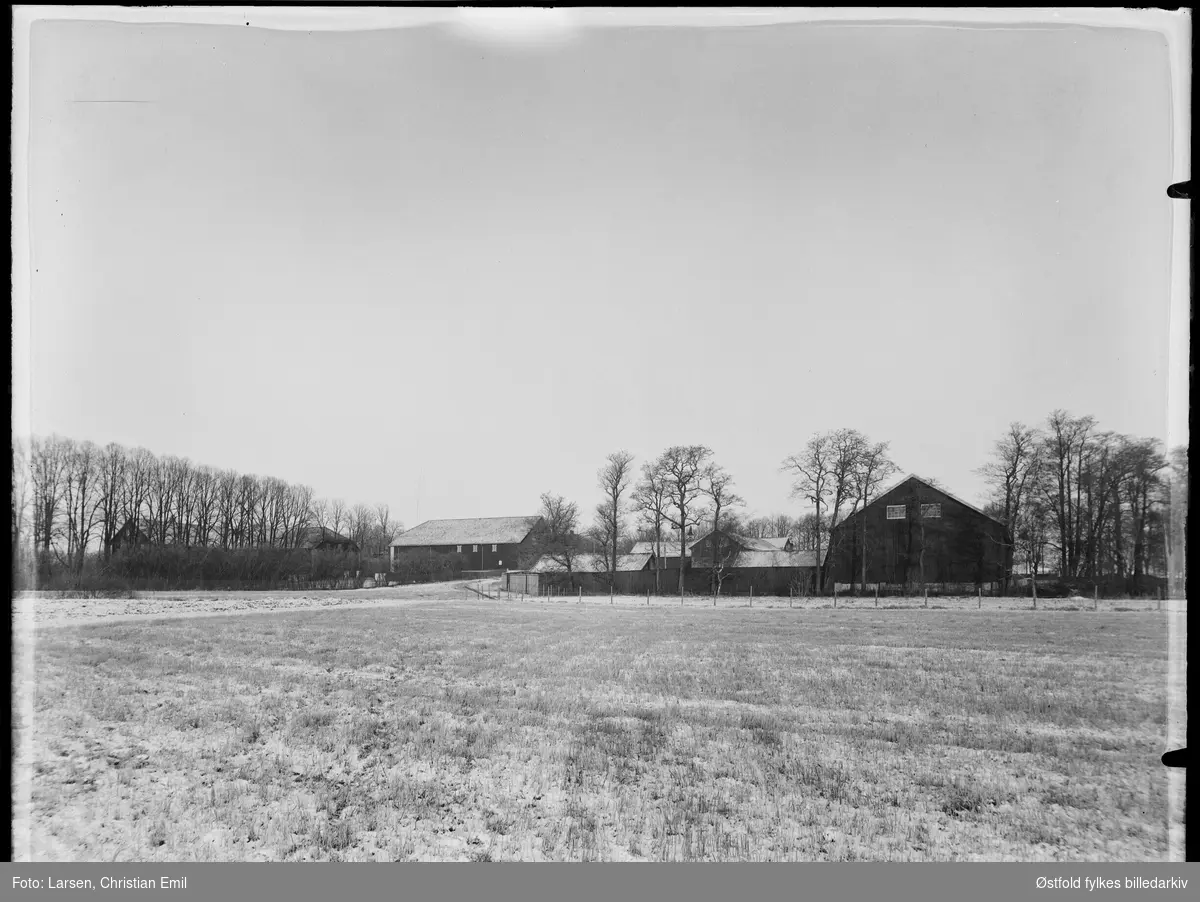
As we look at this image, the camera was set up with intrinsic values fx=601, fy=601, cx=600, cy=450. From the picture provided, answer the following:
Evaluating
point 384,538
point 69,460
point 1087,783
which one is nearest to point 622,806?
point 1087,783

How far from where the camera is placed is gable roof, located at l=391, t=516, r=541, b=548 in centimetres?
436

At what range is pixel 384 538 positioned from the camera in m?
4.61

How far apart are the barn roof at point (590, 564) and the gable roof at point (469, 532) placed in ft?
0.79

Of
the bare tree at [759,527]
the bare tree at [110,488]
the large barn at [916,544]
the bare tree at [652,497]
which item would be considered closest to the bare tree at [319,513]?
the bare tree at [110,488]

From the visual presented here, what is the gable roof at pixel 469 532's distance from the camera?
436cm

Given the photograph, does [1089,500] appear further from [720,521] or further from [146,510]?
[146,510]

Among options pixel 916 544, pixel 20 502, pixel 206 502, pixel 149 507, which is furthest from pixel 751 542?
pixel 20 502

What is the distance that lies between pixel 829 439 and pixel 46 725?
4.53 m

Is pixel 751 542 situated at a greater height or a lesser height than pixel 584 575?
greater

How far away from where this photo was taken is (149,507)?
3.88 metres

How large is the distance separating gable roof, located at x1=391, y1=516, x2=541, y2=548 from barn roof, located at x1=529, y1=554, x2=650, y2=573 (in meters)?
0.24

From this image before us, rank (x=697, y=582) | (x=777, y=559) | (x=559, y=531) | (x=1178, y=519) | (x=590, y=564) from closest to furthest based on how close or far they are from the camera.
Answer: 1. (x=1178, y=519)
2. (x=559, y=531)
3. (x=590, y=564)
4. (x=697, y=582)
5. (x=777, y=559)

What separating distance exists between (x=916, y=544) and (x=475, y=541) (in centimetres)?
414
